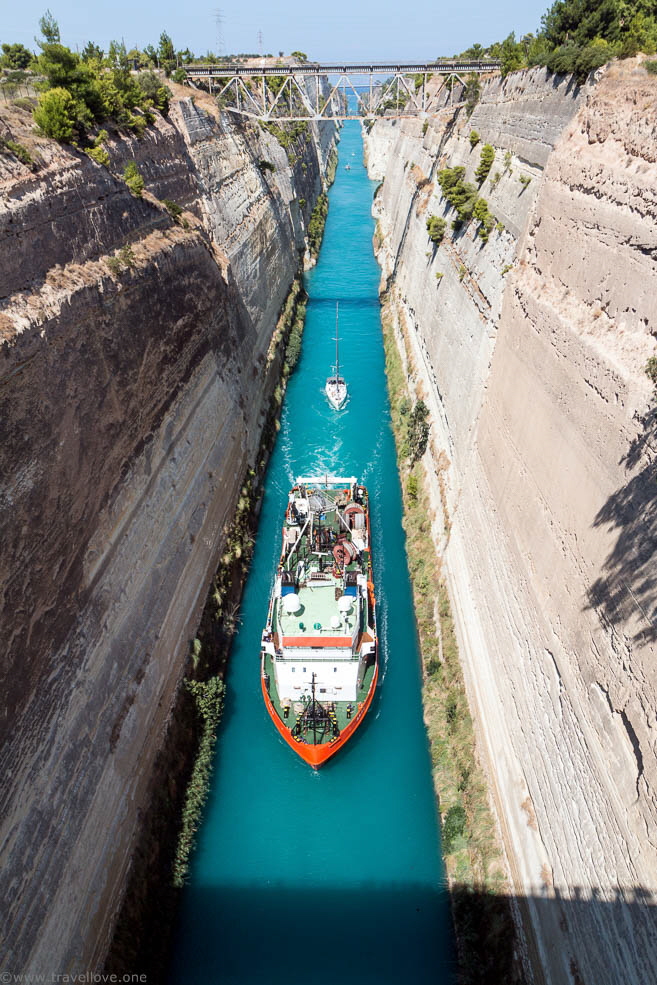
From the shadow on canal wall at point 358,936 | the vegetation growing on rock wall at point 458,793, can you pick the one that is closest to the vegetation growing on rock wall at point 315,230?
the vegetation growing on rock wall at point 458,793


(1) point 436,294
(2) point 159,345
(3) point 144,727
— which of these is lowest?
(3) point 144,727

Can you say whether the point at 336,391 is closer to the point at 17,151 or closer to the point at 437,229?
the point at 437,229

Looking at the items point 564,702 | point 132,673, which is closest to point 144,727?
point 132,673

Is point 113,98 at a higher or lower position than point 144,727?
higher

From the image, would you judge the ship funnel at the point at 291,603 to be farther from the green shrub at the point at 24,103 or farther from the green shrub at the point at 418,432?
the green shrub at the point at 24,103

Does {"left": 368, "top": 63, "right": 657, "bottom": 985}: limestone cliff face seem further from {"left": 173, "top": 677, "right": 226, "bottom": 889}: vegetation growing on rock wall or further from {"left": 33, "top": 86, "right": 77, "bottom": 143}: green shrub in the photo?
{"left": 33, "top": 86, "right": 77, "bottom": 143}: green shrub

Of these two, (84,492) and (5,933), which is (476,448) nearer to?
(84,492)
